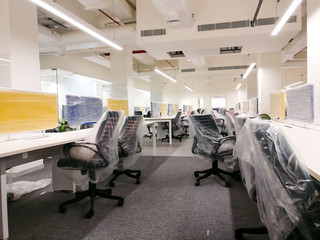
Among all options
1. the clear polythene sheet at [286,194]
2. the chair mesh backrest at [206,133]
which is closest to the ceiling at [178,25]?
the chair mesh backrest at [206,133]

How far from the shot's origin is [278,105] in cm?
341

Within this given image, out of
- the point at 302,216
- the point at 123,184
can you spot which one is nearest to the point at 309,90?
the point at 302,216

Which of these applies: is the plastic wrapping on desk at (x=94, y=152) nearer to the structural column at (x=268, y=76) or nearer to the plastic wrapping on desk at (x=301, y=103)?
the plastic wrapping on desk at (x=301, y=103)

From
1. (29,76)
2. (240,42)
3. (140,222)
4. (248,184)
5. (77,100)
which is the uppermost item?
(240,42)

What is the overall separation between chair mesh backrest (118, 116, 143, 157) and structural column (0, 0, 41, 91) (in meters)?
2.07

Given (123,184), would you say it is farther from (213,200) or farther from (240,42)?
(240,42)

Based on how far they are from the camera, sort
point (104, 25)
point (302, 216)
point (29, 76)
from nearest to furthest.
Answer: point (302, 216) < point (29, 76) < point (104, 25)

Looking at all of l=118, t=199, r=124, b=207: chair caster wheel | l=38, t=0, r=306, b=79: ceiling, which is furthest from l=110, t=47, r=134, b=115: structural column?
l=118, t=199, r=124, b=207: chair caster wheel

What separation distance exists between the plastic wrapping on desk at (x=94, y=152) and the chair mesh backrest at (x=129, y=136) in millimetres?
522

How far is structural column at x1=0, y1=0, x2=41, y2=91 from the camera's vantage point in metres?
3.29

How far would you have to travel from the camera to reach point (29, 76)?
355 cm

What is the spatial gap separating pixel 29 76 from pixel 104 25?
2975mm

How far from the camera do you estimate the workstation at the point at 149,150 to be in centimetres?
109

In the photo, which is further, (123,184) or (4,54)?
(4,54)
